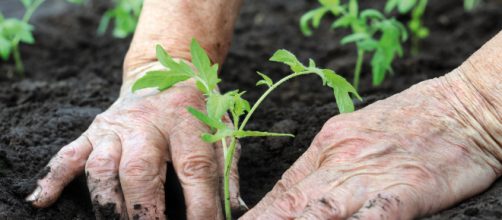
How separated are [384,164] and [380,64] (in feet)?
4.73

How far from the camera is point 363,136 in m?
2.13

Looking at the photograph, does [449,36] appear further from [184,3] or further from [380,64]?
[184,3]

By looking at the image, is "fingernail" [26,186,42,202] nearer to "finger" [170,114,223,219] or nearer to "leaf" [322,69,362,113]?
"finger" [170,114,223,219]

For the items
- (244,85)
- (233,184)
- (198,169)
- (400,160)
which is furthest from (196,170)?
(244,85)

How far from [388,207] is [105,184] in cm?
86

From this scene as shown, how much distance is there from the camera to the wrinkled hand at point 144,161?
7.37 feet

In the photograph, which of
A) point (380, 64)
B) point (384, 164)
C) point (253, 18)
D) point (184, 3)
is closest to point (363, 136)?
point (384, 164)

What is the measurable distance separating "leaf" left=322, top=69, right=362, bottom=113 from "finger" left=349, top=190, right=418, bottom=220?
327 mm

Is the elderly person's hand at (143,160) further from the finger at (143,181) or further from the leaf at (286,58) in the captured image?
the leaf at (286,58)

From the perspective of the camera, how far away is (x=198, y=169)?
2.27 metres

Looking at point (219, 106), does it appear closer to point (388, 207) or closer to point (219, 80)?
point (219, 80)

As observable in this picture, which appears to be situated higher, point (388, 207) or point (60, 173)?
point (388, 207)

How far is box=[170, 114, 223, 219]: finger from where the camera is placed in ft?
7.32

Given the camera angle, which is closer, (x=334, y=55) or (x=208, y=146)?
→ (x=208, y=146)
